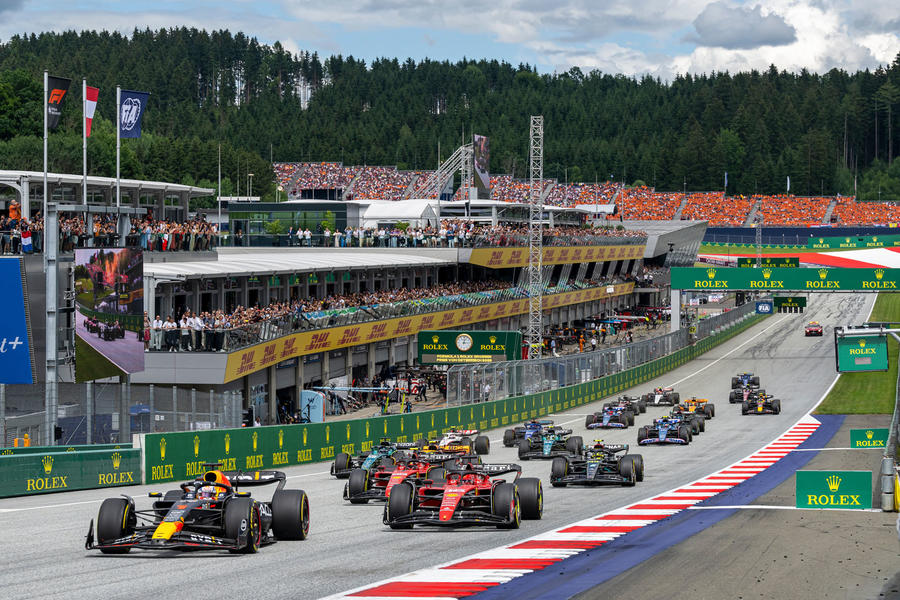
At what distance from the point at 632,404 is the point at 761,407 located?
6417 mm

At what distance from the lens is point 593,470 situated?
2470 centimetres

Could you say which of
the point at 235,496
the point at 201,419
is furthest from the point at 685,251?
the point at 235,496

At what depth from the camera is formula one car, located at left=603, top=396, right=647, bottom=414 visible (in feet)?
151

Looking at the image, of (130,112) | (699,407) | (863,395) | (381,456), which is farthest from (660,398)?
(381,456)

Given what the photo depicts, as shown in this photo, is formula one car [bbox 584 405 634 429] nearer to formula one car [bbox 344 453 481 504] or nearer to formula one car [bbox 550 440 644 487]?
formula one car [bbox 550 440 644 487]

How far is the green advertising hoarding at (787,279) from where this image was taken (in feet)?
246

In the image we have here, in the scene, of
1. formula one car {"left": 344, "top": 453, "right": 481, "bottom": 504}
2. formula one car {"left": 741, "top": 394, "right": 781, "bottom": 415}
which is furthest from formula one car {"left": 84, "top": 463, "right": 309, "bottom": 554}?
formula one car {"left": 741, "top": 394, "right": 781, "bottom": 415}

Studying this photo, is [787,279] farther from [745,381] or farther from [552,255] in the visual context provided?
[745,381]

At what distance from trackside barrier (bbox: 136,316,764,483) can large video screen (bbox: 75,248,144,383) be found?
115 inches

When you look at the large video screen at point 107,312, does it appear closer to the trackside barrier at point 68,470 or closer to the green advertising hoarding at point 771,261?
the trackside barrier at point 68,470

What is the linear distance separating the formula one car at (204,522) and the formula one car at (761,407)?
37.0 meters

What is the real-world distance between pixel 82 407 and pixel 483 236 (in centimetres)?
5062

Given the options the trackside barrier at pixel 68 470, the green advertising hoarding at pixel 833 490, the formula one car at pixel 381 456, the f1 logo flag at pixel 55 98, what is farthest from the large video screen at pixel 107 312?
the green advertising hoarding at pixel 833 490

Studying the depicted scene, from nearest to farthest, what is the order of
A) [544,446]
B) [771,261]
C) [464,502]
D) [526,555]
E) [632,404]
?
[526,555]
[464,502]
[544,446]
[632,404]
[771,261]
